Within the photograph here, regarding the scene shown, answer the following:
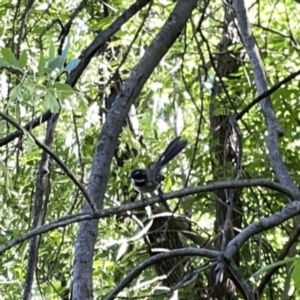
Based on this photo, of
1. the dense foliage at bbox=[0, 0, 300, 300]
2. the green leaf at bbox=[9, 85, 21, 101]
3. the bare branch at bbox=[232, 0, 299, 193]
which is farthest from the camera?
the dense foliage at bbox=[0, 0, 300, 300]

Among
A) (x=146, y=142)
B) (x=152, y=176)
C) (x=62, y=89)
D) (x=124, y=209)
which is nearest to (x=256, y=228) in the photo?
(x=124, y=209)

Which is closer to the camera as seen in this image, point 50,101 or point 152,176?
point 50,101

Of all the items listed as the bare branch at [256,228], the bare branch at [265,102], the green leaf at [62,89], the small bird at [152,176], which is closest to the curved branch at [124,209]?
the bare branch at [256,228]

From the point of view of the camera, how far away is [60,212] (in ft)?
9.51

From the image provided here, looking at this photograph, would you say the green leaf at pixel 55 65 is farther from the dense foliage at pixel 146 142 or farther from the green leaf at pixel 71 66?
the dense foliage at pixel 146 142

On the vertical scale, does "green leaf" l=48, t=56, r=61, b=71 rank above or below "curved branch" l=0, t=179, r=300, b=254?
above

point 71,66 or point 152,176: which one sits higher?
point 152,176

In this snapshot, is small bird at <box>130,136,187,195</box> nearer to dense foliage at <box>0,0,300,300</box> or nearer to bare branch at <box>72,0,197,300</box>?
dense foliage at <box>0,0,300,300</box>

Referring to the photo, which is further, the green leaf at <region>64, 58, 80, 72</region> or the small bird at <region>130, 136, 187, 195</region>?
the small bird at <region>130, 136, 187, 195</region>

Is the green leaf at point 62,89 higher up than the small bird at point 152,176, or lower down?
lower down

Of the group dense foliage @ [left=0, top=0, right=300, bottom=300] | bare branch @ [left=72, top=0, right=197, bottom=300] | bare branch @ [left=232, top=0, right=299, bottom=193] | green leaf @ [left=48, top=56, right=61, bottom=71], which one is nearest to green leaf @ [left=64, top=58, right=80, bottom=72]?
green leaf @ [left=48, top=56, right=61, bottom=71]

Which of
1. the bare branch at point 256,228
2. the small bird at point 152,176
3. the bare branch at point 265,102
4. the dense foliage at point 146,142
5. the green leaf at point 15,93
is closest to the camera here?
the green leaf at point 15,93

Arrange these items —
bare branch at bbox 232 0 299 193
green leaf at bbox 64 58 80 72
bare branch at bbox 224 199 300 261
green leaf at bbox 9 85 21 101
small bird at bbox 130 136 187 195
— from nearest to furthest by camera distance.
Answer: green leaf at bbox 9 85 21 101 → green leaf at bbox 64 58 80 72 → bare branch at bbox 224 199 300 261 → bare branch at bbox 232 0 299 193 → small bird at bbox 130 136 187 195

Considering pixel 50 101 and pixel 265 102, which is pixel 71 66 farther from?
pixel 265 102
